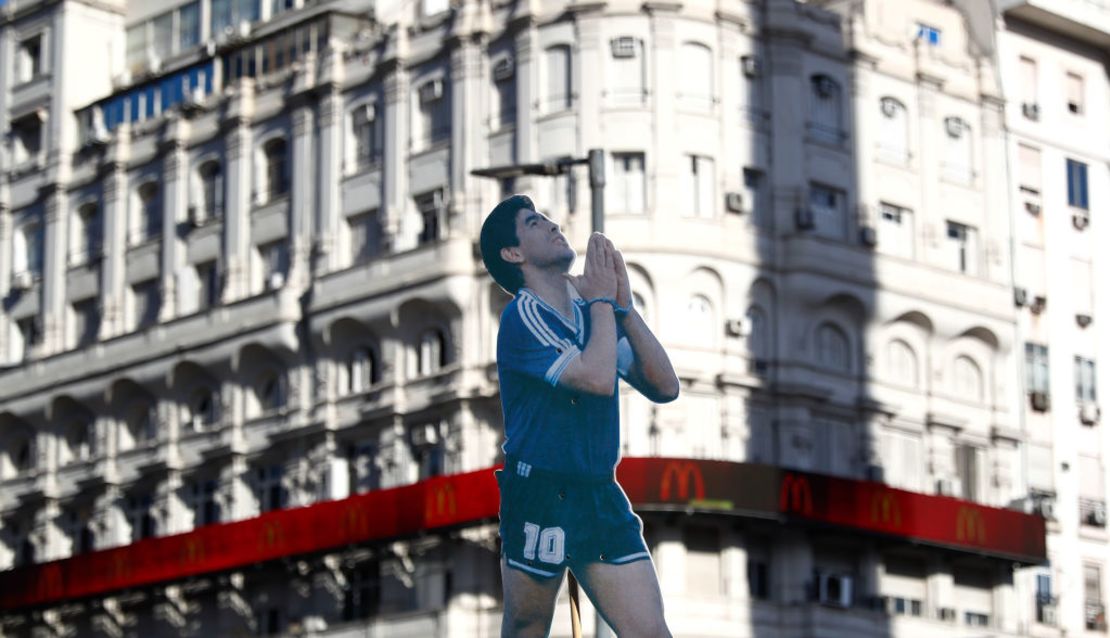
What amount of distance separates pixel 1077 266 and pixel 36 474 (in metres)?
33.0

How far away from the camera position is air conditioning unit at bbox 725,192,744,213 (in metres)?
67.4

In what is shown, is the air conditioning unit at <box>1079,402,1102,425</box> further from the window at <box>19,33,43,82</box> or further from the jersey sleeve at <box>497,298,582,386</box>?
the jersey sleeve at <box>497,298,582,386</box>

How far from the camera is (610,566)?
2009 centimetres

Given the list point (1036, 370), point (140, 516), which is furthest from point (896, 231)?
point (140, 516)

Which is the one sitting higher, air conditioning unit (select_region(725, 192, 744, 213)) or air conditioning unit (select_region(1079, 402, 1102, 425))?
air conditioning unit (select_region(725, 192, 744, 213))

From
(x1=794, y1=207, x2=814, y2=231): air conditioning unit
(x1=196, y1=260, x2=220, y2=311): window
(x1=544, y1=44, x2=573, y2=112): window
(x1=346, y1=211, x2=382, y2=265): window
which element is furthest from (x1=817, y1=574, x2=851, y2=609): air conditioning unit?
(x1=196, y1=260, x2=220, y2=311): window

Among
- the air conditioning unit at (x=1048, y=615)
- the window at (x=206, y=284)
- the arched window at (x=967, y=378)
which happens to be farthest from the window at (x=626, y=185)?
the air conditioning unit at (x=1048, y=615)

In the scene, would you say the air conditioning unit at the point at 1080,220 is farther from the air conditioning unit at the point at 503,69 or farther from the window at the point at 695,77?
the air conditioning unit at the point at 503,69

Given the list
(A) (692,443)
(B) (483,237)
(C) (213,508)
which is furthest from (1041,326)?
A: (B) (483,237)

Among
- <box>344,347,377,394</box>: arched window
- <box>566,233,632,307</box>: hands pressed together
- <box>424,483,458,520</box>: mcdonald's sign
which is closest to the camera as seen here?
<box>566,233,632,307</box>: hands pressed together

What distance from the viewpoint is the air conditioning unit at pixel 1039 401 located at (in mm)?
73562

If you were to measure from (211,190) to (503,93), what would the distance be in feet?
42.3

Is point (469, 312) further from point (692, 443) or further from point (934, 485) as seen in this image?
point (934, 485)

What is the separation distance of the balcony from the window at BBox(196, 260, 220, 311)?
80.7ft
